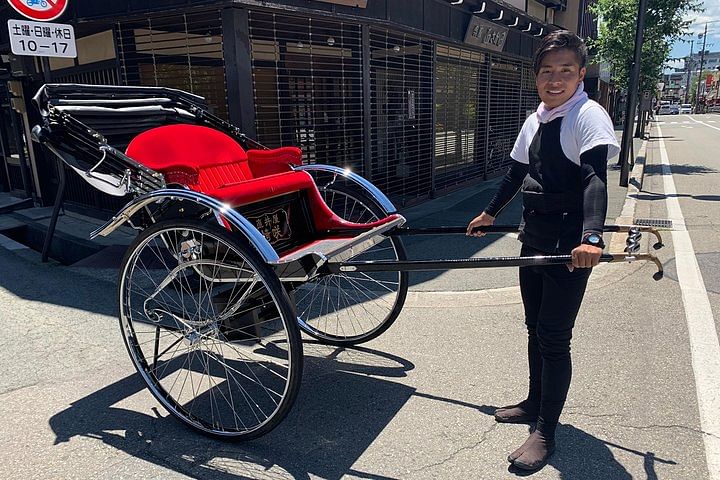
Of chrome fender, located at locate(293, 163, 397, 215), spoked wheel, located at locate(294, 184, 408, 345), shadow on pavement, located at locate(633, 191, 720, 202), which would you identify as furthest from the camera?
shadow on pavement, located at locate(633, 191, 720, 202)

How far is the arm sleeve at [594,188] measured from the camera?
215 cm

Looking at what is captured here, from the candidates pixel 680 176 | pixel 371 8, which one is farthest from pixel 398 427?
pixel 680 176

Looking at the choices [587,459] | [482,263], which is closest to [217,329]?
[482,263]

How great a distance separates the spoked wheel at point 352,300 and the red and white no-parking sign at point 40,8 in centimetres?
363

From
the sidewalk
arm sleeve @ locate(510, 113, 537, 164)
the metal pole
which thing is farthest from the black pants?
the metal pole

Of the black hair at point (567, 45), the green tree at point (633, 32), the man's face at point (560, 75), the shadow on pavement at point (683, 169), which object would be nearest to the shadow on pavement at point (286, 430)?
the man's face at point (560, 75)

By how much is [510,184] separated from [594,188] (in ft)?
2.47

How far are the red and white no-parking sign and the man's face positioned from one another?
524 cm

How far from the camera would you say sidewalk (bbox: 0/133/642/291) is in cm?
541

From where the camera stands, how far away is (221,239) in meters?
2.55

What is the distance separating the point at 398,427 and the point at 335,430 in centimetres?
36

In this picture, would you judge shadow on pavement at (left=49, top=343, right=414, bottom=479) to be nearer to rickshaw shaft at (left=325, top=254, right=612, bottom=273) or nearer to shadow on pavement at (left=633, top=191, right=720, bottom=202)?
rickshaw shaft at (left=325, top=254, right=612, bottom=273)

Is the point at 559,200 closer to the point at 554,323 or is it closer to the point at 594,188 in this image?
the point at 594,188

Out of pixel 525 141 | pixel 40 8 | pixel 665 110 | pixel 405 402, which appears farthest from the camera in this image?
pixel 665 110
